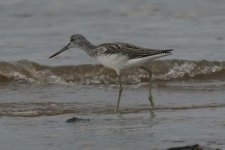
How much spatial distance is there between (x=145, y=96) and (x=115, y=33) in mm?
4368

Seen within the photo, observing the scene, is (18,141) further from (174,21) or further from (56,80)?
(174,21)

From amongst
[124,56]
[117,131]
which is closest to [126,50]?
[124,56]

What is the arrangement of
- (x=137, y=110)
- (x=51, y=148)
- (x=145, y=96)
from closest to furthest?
(x=51, y=148), (x=137, y=110), (x=145, y=96)

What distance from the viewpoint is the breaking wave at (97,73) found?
39.9ft

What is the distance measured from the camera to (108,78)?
12336 millimetres

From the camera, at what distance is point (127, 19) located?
53.7 ft

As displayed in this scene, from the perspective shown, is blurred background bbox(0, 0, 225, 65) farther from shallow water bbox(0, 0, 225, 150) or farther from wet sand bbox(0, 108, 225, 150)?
wet sand bbox(0, 108, 225, 150)

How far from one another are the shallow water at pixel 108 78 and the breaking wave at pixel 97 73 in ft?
0.05

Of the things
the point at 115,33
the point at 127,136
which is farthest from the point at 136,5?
the point at 127,136

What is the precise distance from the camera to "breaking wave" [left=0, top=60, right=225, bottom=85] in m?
12.1

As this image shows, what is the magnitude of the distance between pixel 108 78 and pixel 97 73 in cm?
30

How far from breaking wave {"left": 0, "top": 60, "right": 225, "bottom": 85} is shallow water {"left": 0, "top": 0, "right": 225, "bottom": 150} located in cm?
2

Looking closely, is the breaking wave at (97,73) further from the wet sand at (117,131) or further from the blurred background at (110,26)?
the wet sand at (117,131)

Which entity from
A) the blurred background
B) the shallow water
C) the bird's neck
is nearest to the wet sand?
the shallow water
